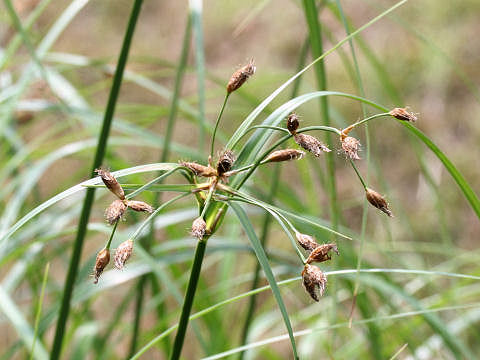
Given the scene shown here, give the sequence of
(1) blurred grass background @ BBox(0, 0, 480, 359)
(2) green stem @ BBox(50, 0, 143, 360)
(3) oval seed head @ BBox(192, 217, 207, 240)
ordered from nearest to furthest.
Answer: (3) oval seed head @ BBox(192, 217, 207, 240), (2) green stem @ BBox(50, 0, 143, 360), (1) blurred grass background @ BBox(0, 0, 480, 359)

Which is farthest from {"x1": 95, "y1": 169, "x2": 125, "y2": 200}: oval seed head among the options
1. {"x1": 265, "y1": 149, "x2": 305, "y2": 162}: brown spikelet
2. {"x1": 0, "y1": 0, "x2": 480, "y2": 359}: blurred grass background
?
{"x1": 0, "y1": 0, "x2": 480, "y2": 359}: blurred grass background

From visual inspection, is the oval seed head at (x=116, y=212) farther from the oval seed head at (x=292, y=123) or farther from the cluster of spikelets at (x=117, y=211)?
the oval seed head at (x=292, y=123)

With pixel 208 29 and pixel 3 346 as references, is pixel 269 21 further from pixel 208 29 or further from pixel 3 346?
pixel 3 346

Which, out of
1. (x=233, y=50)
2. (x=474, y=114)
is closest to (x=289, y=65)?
(x=233, y=50)

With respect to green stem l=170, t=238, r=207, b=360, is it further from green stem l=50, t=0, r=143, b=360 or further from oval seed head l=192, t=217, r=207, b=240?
green stem l=50, t=0, r=143, b=360

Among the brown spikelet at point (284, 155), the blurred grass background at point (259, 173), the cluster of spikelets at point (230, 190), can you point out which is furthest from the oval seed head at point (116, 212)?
the blurred grass background at point (259, 173)

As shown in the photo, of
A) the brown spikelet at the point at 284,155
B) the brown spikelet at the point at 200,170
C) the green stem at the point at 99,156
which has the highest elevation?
the green stem at the point at 99,156

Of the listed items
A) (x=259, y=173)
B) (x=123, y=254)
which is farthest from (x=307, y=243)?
(x=259, y=173)
